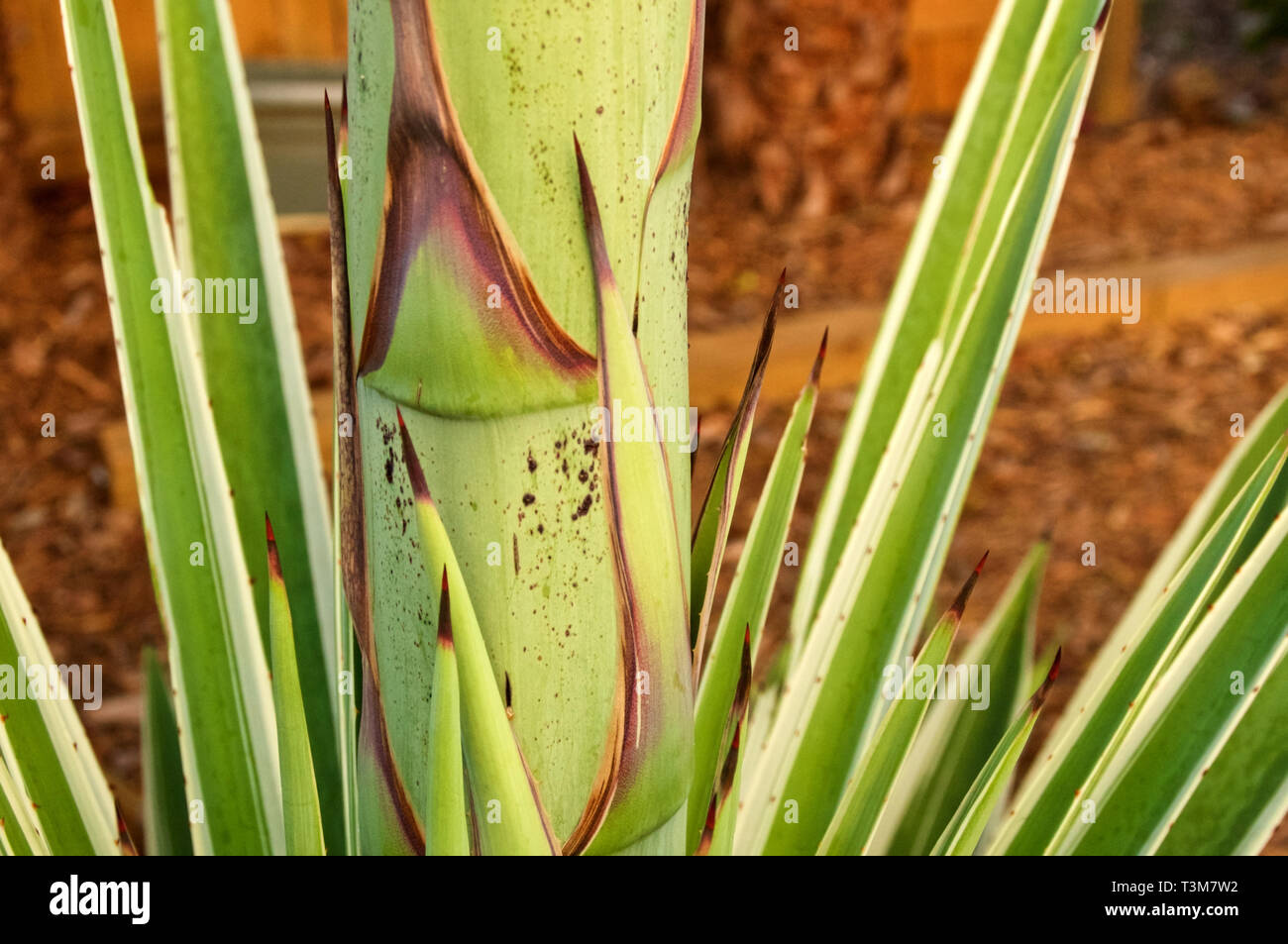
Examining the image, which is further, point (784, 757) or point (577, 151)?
point (784, 757)

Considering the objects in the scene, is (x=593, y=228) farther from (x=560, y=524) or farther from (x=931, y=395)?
(x=931, y=395)

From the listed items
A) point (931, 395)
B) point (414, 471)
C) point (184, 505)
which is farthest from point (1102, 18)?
point (184, 505)

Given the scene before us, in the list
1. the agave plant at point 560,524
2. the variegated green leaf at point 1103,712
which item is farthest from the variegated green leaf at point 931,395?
the variegated green leaf at point 1103,712

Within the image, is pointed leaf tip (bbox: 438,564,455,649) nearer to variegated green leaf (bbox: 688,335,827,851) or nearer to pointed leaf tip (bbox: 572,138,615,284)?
pointed leaf tip (bbox: 572,138,615,284)

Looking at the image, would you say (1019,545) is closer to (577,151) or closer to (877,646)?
(877,646)

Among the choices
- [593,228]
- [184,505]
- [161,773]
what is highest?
[593,228]

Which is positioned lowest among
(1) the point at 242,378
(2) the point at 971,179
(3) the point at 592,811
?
(3) the point at 592,811

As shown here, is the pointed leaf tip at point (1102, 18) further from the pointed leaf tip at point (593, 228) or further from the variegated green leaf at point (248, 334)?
the variegated green leaf at point (248, 334)
